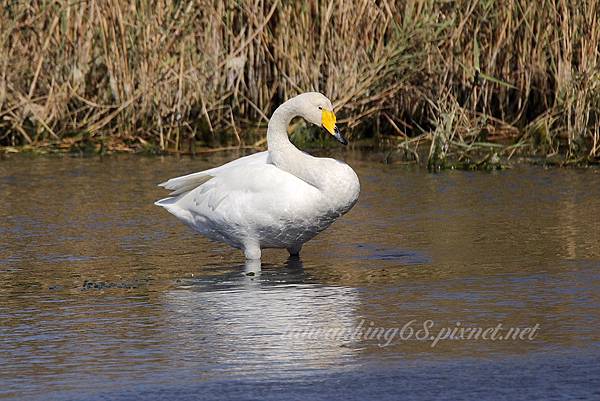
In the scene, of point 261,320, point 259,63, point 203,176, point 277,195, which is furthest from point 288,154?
point 259,63

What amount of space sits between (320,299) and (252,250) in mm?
956

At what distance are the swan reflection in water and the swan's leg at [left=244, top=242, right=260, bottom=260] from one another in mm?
59

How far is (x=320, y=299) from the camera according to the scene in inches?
236

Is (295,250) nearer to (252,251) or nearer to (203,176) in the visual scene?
(252,251)

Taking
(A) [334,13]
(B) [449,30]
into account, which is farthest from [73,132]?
(B) [449,30]

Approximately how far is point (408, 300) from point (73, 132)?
6671 millimetres

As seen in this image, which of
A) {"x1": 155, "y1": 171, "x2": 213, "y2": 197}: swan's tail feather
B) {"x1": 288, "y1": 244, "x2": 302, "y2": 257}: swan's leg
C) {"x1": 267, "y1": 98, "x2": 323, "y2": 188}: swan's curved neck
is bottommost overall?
{"x1": 288, "y1": 244, "x2": 302, "y2": 257}: swan's leg

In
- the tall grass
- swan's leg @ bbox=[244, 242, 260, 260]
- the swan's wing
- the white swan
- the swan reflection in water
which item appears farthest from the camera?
the tall grass

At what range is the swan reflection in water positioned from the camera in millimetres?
4945

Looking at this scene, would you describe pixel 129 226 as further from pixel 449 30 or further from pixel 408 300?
pixel 449 30

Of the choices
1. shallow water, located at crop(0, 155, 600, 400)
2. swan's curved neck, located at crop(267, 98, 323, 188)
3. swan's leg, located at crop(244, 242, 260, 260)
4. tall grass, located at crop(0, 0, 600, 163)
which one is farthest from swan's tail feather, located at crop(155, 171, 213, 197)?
tall grass, located at crop(0, 0, 600, 163)

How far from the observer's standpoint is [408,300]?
19.4 ft

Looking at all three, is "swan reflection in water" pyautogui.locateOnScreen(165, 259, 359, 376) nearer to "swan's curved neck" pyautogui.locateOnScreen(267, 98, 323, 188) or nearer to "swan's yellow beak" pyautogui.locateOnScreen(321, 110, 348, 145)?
"swan's curved neck" pyautogui.locateOnScreen(267, 98, 323, 188)

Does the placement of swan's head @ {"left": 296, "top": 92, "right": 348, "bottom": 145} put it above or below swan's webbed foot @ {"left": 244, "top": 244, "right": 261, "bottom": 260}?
above
